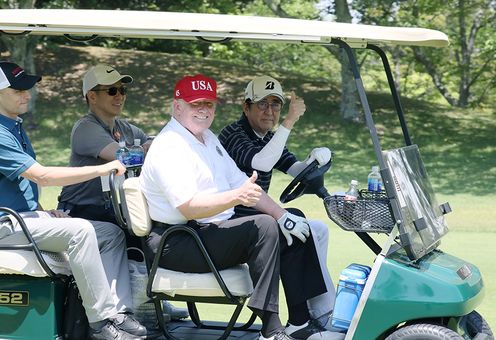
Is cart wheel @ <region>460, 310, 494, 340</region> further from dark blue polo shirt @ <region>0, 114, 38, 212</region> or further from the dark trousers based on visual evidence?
dark blue polo shirt @ <region>0, 114, 38, 212</region>

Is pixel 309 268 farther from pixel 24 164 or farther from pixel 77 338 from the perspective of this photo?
pixel 24 164

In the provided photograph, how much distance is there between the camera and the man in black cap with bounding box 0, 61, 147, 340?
4074mm

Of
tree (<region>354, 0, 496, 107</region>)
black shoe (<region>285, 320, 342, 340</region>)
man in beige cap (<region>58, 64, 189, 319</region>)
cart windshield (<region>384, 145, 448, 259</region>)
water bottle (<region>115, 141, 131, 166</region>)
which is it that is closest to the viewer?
cart windshield (<region>384, 145, 448, 259</region>)

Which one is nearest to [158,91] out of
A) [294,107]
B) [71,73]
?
[71,73]

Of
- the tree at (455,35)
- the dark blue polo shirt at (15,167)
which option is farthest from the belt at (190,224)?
the tree at (455,35)

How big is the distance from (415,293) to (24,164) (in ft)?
6.35

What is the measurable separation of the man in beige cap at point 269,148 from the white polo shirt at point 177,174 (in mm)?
338

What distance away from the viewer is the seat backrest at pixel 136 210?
13.4ft

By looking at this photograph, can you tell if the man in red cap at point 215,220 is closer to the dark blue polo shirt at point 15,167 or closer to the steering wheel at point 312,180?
the steering wheel at point 312,180

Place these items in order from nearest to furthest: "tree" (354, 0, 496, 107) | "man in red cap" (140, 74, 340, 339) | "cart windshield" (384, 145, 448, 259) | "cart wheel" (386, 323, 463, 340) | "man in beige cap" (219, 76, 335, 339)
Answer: "cart wheel" (386, 323, 463, 340)
"cart windshield" (384, 145, 448, 259)
"man in red cap" (140, 74, 340, 339)
"man in beige cap" (219, 76, 335, 339)
"tree" (354, 0, 496, 107)

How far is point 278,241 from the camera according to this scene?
3969mm

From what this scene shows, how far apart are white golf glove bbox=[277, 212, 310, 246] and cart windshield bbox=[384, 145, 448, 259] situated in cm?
52

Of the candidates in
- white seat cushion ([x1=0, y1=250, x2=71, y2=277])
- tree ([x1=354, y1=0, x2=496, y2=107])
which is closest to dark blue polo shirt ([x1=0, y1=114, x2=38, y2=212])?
white seat cushion ([x1=0, y1=250, x2=71, y2=277])

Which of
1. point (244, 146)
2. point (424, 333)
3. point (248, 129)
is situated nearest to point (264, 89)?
point (248, 129)
